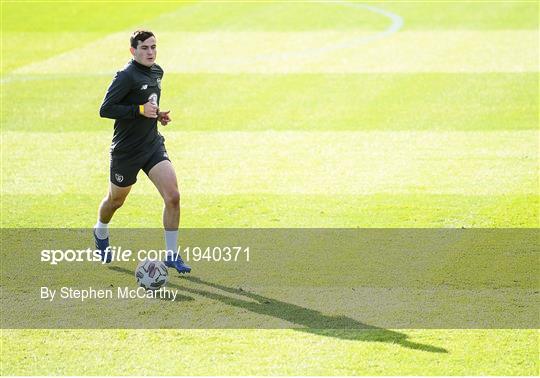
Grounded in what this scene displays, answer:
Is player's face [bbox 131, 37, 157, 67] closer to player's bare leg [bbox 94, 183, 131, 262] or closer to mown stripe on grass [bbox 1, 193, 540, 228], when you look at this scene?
player's bare leg [bbox 94, 183, 131, 262]

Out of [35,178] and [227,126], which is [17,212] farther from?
[227,126]

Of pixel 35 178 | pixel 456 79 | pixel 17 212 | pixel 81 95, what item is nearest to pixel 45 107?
pixel 81 95

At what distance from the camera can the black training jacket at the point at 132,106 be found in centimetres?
1109

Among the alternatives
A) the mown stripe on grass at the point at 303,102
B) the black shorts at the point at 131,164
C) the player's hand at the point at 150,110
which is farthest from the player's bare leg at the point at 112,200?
the mown stripe on grass at the point at 303,102

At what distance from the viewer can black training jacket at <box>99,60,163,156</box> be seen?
436 inches

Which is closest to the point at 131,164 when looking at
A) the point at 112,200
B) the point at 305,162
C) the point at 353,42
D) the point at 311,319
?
the point at 112,200

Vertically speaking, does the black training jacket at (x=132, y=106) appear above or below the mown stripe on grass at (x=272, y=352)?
above

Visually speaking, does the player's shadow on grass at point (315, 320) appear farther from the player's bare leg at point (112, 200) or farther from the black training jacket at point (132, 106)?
the black training jacket at point (132, 106)

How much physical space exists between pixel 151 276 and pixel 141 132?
1.59 metres

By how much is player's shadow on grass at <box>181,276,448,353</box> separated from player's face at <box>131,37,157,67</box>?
2305 mm

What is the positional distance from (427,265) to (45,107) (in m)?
10.9

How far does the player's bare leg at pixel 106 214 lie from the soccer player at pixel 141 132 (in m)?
0.02

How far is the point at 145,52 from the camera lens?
11.1m

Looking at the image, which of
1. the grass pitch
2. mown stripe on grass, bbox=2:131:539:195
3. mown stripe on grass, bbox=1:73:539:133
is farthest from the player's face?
mown stripe on grass, bbox=1:73:539:133
